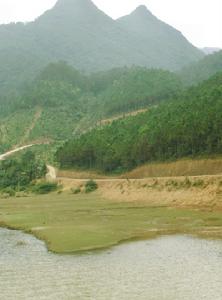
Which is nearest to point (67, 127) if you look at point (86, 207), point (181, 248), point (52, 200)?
point (52, 200)

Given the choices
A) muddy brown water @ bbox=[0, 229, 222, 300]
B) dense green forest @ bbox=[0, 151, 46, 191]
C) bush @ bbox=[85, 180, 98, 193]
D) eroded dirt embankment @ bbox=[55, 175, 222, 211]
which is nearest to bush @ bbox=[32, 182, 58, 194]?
dense green forest @ bbox=[0, 151, 46, 191]

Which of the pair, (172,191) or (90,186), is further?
(90,186)

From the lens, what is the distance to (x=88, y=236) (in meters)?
42.5

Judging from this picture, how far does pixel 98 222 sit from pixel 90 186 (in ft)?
Answer: 107

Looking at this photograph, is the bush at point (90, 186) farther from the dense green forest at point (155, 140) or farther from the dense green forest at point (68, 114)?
the dense green forest at point (68, 114)

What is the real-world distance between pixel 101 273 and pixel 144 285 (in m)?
3.59

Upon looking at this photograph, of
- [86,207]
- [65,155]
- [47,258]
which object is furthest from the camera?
[65,155]

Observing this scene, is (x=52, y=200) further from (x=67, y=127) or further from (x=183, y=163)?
(x=67, y=127)

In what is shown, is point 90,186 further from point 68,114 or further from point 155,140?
point 68,114

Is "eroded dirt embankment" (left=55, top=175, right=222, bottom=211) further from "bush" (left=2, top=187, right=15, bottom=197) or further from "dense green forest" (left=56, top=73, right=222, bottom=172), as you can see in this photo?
"bush" (left=2, top=187, right=15, bottom=197)

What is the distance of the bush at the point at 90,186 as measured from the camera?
273 feet

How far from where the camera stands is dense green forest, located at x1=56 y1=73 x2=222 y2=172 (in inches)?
2958

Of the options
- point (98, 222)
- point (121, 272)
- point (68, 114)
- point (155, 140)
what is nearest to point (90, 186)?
point (155, 140)

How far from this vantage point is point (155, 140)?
83750 millimetres
